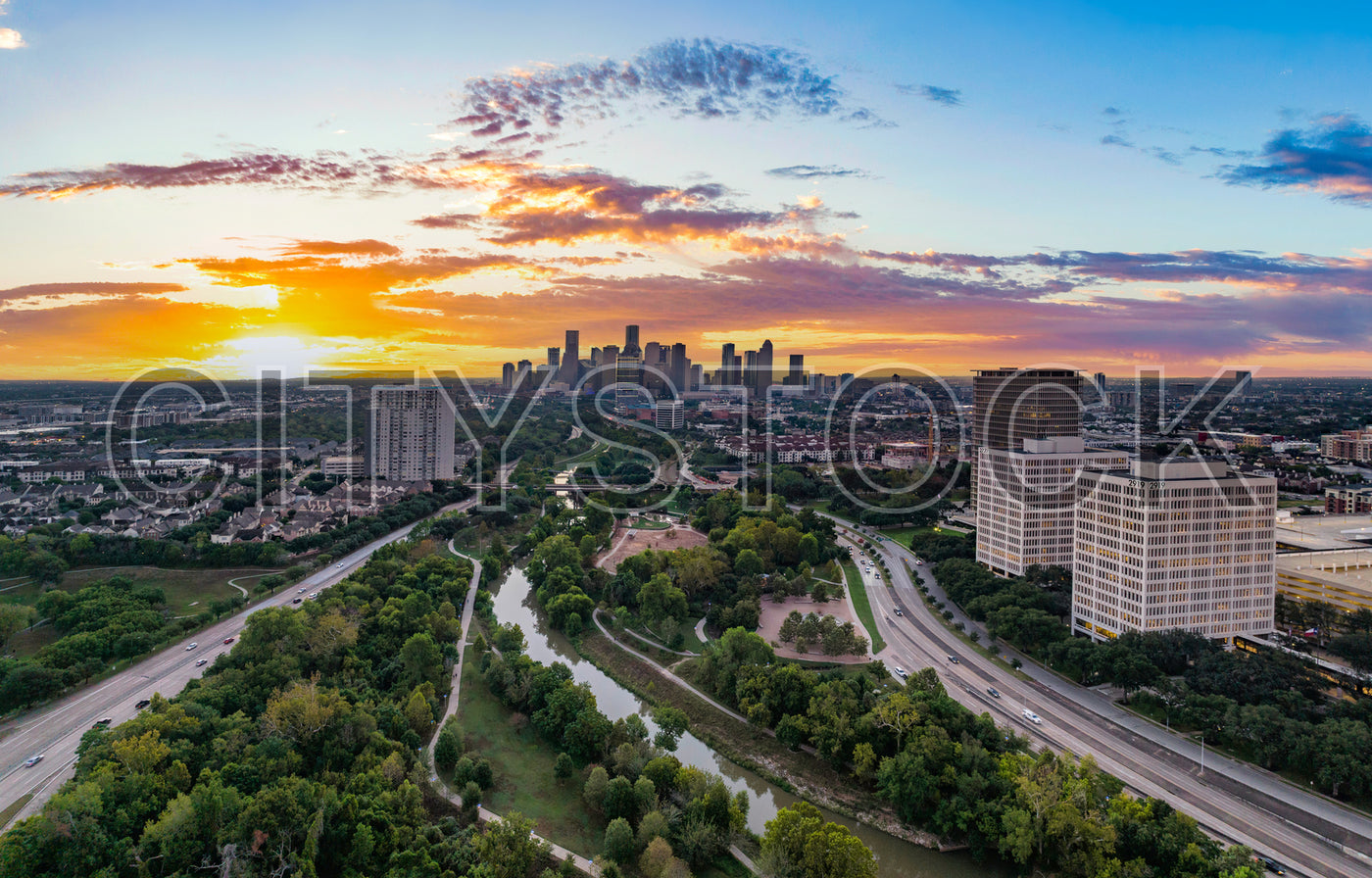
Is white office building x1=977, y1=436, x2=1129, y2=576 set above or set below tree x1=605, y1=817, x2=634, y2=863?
above

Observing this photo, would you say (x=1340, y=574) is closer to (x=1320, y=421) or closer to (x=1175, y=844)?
(x=1175, y=844)

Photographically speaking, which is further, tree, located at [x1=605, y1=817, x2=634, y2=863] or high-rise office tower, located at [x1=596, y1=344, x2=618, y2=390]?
high-rise office tower, located at [x1=596, y1=344, x2=618, y2=390]

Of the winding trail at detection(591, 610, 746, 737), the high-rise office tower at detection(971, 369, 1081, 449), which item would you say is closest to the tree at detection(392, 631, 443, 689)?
the winding trail at detection(591, 610, 746, 737)

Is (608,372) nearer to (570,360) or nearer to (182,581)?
(570,360)

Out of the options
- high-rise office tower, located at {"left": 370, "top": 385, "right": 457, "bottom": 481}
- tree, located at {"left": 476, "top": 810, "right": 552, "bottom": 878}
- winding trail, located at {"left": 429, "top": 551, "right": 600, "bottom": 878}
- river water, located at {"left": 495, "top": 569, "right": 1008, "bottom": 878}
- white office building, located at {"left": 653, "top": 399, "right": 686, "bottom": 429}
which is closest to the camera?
tree, located at {"left": 476, "top": 810, "right": 552, "bottom": 878}

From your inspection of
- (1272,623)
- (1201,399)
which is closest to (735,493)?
(1272,623)

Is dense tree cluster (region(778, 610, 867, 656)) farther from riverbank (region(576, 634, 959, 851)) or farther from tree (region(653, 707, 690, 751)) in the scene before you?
tree (region(653, 707, 690, 751))

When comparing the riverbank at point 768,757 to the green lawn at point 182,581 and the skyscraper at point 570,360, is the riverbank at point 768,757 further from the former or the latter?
the skyscraper at point 570,360
